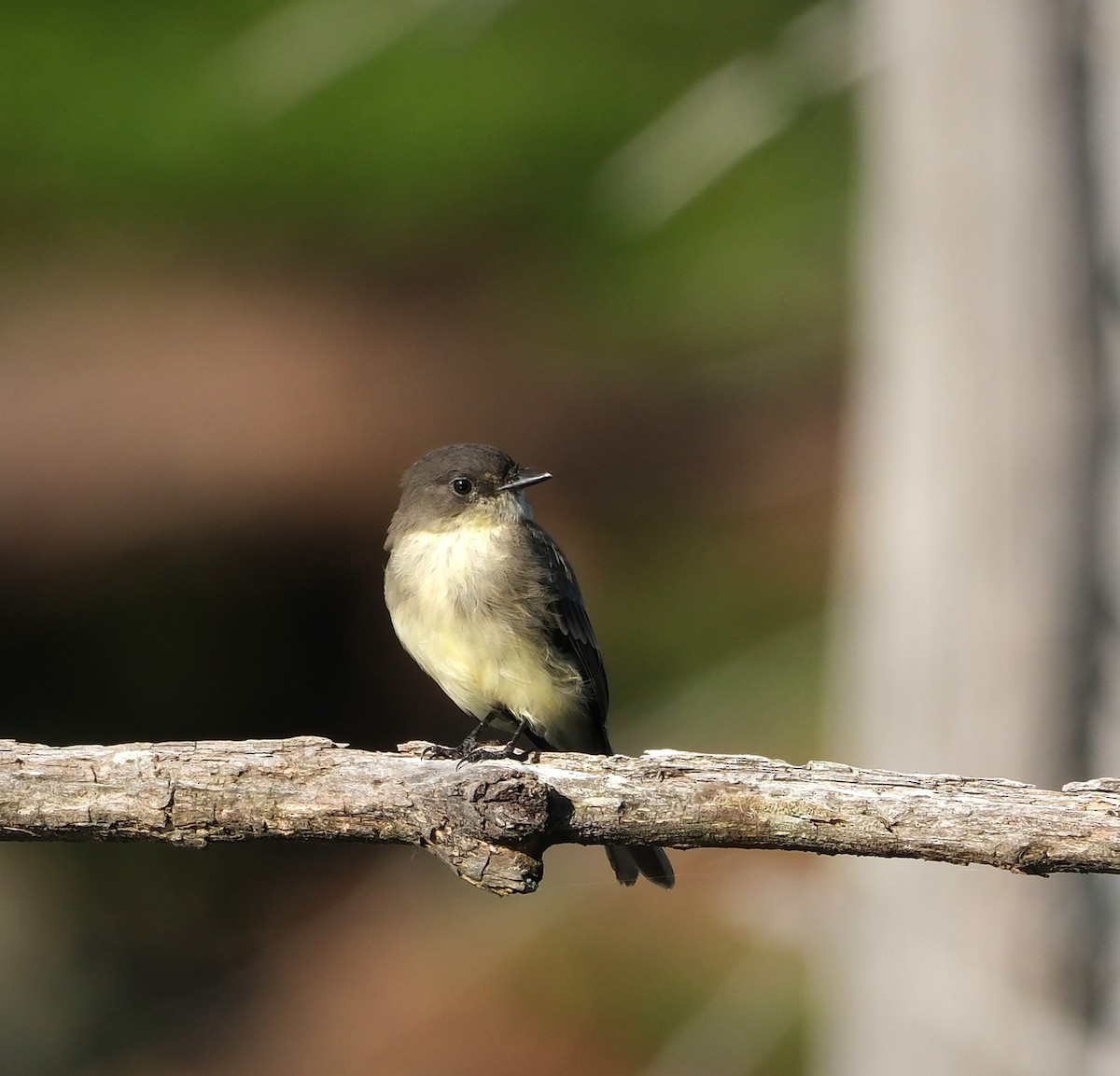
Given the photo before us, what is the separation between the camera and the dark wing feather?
6.02 m

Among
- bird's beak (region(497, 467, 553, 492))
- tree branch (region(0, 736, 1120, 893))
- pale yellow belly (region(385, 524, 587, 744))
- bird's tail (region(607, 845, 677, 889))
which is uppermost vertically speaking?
bird's beak (region(497, 467, 553, 492))

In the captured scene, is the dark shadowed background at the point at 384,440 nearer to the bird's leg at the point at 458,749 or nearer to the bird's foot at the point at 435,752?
the bird's leg at the point at 458,749

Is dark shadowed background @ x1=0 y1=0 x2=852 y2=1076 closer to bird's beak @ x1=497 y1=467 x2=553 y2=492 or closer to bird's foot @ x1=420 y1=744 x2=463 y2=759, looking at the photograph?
bird's beak @ x1=497 y1=467 x2=553 y2=492

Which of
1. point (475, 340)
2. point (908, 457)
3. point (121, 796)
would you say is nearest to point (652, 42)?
point (475, 340)

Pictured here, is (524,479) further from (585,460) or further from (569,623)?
(585,460)

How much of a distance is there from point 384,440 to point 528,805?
1659cm

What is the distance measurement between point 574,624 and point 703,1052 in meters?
2.86

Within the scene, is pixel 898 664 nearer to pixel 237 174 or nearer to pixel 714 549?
pixel 714 549

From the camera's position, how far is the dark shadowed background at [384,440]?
36.7ft

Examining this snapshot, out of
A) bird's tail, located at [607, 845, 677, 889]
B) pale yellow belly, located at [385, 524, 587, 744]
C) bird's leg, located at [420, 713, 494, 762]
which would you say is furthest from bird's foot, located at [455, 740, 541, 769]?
bird's tail, located at [607, 845, 677, 889]

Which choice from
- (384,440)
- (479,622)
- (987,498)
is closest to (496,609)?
(479,622)

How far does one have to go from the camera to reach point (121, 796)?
3961 mm

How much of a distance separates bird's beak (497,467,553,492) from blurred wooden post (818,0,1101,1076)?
1549mm

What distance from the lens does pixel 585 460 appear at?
19.1m
